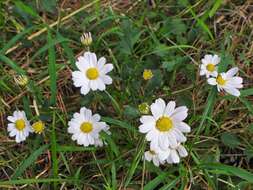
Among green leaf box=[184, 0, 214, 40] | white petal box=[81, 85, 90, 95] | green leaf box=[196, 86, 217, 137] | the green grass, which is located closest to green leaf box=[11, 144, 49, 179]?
the green grass

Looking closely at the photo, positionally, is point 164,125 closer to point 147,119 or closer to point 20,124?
point 147,119

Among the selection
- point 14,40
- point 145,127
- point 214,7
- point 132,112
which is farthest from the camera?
point 214,7

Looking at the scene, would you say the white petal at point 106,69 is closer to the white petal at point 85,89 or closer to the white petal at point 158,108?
the white petal at point 85,89

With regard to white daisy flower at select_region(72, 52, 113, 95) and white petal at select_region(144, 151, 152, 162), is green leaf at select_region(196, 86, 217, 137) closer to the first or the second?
white petal at select_region(144, 151, 152, 162)

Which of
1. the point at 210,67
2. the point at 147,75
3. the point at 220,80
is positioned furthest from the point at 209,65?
the point at 147,75

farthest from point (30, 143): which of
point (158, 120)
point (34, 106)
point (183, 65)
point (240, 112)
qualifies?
point (240, 112)
